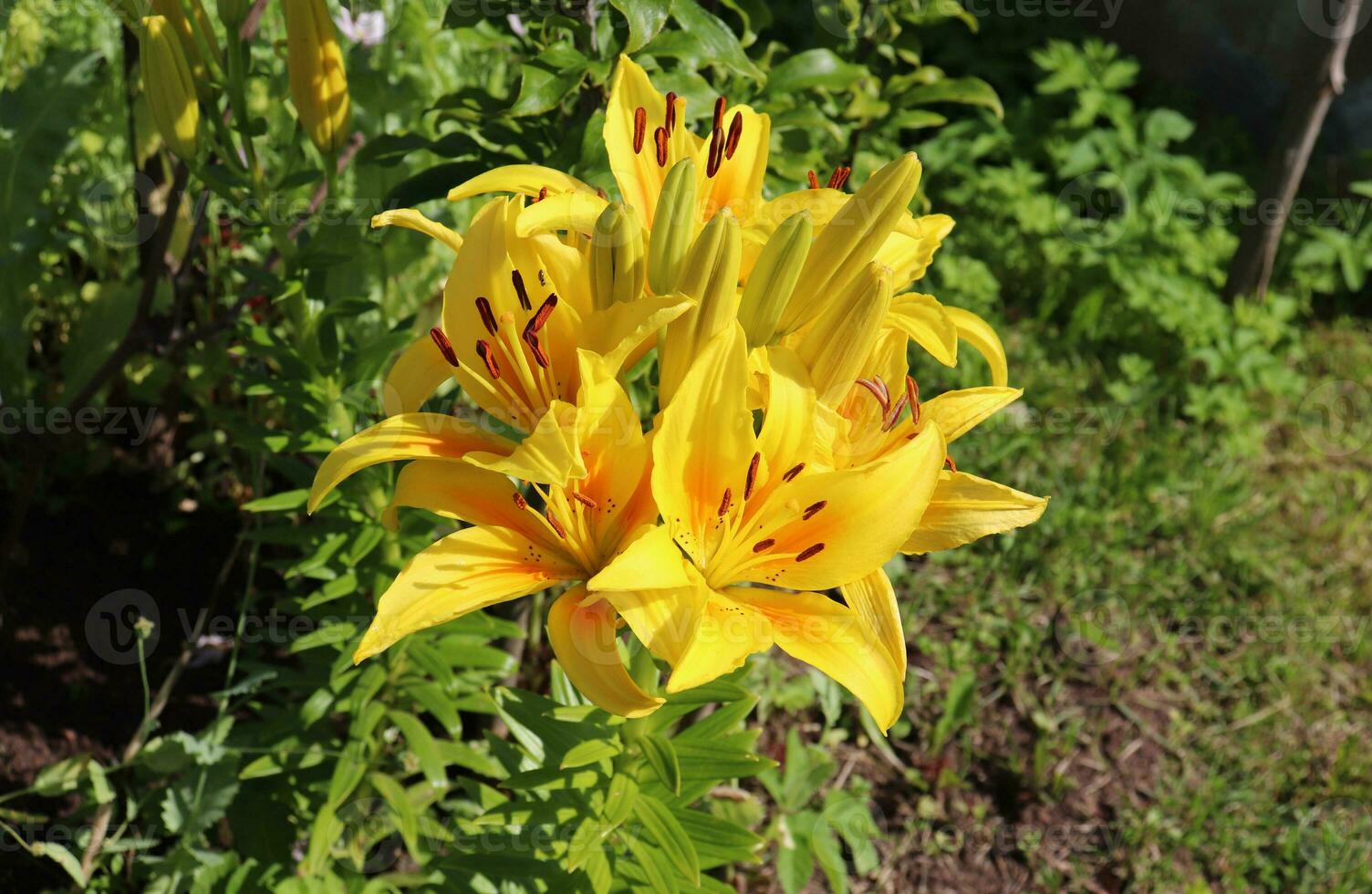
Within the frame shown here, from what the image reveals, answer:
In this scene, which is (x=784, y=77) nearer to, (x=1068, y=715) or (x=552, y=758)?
(x=552, y=758)

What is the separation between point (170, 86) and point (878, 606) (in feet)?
3.66

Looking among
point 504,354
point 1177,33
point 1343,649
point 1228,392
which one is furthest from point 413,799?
point 1177,33

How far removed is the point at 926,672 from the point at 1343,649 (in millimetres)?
1227

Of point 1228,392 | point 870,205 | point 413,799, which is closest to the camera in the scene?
point 870,205

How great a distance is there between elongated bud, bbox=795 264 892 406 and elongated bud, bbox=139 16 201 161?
35.5 inches

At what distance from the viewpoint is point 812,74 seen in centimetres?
196

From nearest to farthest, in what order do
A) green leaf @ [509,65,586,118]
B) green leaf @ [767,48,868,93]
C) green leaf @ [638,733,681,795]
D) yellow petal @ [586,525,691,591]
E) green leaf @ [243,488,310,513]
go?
yellow petal @ [586,525,691,591] < green leaf @ [638,733,681,795] < green leaf @ [509,65,586,118] < green leaf @ [243,488,310,513] < green leaf @ [767,48,868,93]

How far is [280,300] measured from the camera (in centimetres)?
174

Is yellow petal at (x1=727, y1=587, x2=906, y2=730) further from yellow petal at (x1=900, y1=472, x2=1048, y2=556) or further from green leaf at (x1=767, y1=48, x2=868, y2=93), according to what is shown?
green leaf at (x1=767, y1=48, x2=868, y2=93)

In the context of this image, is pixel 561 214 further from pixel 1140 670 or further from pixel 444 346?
pixel 1140 670

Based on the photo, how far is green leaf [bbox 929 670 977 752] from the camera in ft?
8.86
